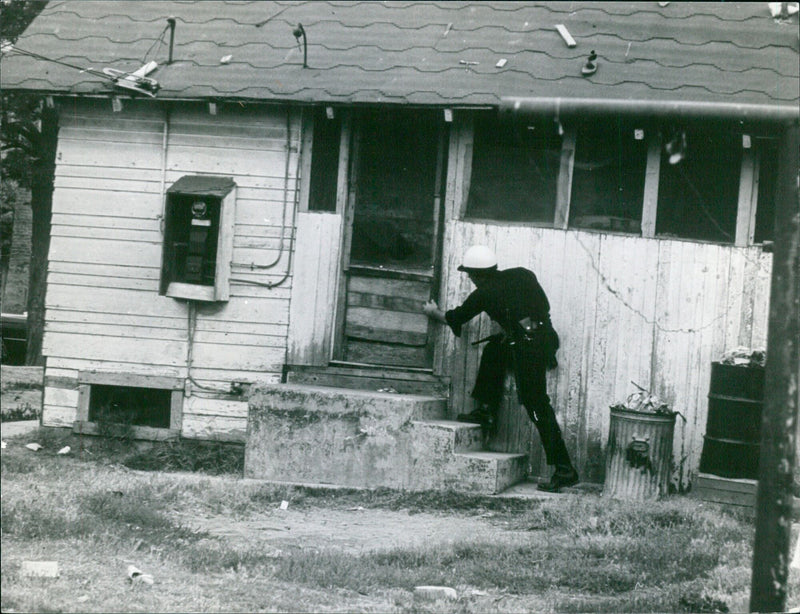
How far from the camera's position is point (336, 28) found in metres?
12.6

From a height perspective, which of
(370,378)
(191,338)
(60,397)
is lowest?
(60,397)

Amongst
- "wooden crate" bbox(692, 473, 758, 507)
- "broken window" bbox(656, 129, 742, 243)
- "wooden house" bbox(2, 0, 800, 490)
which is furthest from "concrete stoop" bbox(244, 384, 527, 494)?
"broken window" bbox(656, 129, 742, 243)

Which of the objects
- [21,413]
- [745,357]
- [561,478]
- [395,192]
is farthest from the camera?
[21,413]

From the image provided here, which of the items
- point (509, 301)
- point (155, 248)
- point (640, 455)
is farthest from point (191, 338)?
point (640, 455)

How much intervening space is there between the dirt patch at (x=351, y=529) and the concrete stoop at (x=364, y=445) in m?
0.71

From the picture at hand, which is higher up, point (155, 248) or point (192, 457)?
point (155, 248)

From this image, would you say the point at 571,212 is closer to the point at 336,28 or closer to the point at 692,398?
the point at 692,398

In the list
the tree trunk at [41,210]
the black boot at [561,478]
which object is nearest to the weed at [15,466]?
the black boot at [561,478]

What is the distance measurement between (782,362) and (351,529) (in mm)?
5075

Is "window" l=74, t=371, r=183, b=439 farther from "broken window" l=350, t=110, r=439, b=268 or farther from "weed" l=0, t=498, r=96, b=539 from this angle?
"weed" l=0, t=498, r=96, b=539

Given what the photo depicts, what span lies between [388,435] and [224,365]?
2.30 m

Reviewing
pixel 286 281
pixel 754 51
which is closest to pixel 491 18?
pixel 754 51

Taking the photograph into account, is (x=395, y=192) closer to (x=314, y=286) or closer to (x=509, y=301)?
(x=314, y=286)

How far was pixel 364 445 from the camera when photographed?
10.8m
